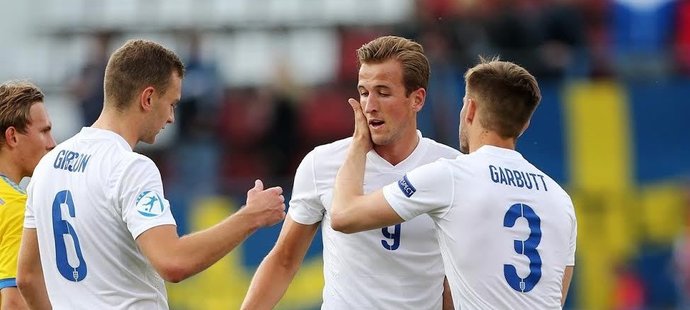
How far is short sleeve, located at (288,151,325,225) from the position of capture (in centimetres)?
746

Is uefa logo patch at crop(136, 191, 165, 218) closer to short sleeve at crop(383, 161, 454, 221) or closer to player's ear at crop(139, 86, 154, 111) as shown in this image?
player's ear at crop(139, 86, 154, 111)

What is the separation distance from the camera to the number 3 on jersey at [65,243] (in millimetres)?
6543

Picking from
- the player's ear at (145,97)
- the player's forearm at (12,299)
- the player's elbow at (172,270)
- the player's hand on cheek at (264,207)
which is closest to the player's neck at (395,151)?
the player's hand on cheek at (264,207)

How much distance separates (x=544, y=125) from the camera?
16.7 m

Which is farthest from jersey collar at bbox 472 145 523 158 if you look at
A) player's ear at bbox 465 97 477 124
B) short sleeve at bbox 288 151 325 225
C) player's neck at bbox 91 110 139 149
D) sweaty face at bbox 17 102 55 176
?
sweaty face at bbox 17 102 55 176

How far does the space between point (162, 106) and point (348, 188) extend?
97 cm

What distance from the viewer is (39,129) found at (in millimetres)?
7523

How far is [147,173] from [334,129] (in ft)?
35.4

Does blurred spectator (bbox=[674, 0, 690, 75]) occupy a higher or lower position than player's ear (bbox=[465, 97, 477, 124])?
lower

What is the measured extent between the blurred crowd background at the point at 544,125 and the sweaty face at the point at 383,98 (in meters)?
8.78

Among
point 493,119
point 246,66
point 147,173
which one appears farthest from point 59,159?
point 246,66

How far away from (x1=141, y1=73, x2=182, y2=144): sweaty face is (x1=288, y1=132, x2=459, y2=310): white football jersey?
3.29 ft

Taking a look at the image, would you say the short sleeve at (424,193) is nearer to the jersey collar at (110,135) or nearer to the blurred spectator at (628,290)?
the jersey collar at (110,135)

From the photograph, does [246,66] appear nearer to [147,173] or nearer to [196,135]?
[196,135]
